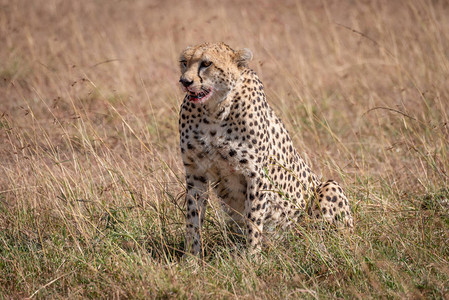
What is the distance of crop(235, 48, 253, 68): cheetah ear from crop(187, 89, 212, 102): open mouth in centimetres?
27

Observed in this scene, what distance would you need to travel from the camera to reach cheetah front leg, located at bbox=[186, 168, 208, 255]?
10.3ft

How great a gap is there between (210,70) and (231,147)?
0.45m

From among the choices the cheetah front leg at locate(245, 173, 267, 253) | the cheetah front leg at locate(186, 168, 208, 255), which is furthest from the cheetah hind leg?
the cheetah front leg at locate(186, 168, 208, 255)

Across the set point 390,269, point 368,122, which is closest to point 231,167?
point 390,269

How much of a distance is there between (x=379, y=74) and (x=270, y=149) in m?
3.78

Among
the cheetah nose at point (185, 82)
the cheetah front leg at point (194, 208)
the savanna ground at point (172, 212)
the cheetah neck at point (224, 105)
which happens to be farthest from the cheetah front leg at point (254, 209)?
the cheetah nose at point (185, 82)

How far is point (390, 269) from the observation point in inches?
101

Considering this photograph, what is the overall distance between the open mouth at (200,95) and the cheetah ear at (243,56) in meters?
0.27

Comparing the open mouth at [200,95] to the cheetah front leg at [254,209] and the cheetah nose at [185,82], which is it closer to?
the cheetah nose at [185,82]

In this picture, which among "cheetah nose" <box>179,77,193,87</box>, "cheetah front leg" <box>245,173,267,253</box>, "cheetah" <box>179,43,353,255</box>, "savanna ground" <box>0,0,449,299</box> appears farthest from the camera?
"cheetah front leg" <box>245,173,267,253</box>

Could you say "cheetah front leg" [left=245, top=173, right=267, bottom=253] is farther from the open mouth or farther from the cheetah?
the open mouth

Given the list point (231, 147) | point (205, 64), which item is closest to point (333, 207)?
point (231, 147)

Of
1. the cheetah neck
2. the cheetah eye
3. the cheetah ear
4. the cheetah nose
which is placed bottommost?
the cheetah neck

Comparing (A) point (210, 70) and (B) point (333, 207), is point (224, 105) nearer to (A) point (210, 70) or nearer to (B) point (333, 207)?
(A) point (210, 70)
